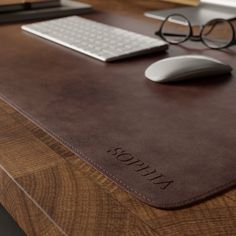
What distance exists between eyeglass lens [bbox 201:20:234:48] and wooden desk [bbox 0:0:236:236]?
49cm

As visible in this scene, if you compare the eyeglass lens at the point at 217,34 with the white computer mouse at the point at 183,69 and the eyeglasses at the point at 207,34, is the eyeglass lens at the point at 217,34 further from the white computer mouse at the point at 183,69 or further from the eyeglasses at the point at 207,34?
the white computer mouse at the point at 183,69

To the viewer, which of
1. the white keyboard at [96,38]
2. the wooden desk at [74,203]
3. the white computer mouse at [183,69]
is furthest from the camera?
the white keyboard at [96,38]

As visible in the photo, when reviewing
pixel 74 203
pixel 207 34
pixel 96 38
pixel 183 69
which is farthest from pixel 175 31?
pixel 74 203

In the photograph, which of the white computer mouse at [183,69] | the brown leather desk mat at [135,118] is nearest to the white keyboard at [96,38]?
the brown leather desk mat at [135,118]

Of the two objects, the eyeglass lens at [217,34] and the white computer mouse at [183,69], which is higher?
the white computer mouse at [183,69]

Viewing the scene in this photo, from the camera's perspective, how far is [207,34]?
3.31 feet

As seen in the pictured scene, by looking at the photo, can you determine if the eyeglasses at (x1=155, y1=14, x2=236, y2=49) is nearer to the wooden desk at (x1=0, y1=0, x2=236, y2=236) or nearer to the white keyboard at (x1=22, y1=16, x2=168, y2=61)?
the white keyboard at (x1=22, y1=16, x2=168, y2=61)

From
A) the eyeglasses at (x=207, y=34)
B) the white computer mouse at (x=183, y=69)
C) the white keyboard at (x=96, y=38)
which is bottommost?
the white keyboard at (x=96, y=38)

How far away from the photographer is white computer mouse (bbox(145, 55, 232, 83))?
0.69m

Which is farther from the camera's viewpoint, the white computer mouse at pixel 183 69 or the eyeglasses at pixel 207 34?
the eyeglasses at pixel 207 34

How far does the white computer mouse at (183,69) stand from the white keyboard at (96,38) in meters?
0.14

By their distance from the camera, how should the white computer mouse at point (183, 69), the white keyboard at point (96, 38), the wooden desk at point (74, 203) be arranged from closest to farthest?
→ 1. the wooden desk at point (74, 203)
2. the white computer mouse at point (183, 69)
3. the white keyboard at point (96, 38)

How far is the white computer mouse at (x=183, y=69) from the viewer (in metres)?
0.69

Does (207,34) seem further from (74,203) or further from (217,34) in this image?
(74,203)
